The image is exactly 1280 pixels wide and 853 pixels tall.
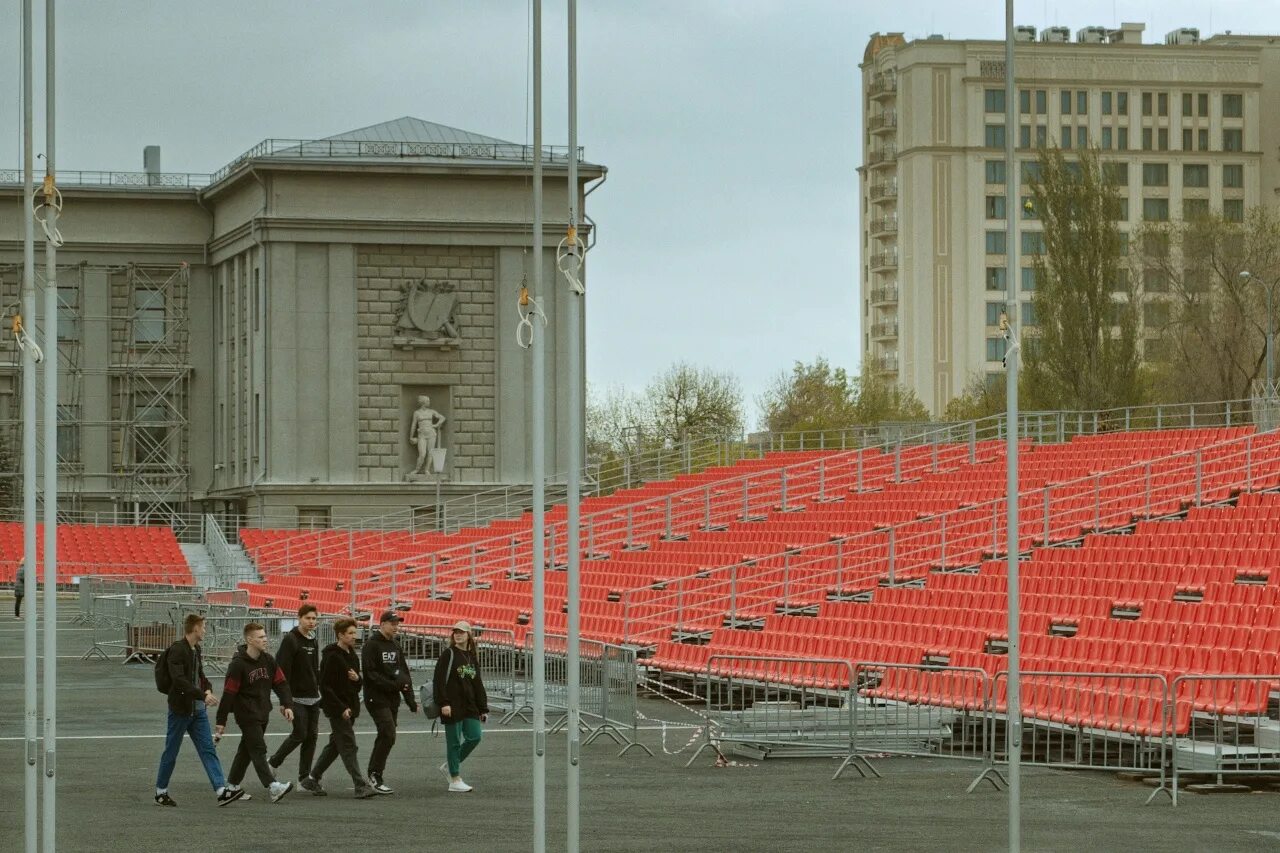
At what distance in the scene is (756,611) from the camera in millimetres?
31891


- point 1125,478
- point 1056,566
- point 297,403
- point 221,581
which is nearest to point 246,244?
point 297,403

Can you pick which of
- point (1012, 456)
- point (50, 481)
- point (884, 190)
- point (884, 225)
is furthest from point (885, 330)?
point (50, 481)

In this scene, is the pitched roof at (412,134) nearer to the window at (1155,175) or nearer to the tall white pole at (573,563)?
the tall white pole at (573,563)

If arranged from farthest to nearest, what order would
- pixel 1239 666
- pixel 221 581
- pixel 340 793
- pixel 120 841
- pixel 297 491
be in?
pixel 297 491 < pixel 221 581 < pixel 1239 666 < pixel 340 793 < pixel 120 841

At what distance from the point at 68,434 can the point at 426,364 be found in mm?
12712

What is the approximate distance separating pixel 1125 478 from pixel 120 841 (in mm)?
23355

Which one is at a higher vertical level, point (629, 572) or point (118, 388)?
point (118, 388)

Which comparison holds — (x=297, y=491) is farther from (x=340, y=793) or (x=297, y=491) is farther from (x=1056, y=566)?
(x=340, y=793)

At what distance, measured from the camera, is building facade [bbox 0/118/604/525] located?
199 ft

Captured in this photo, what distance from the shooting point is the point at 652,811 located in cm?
1712

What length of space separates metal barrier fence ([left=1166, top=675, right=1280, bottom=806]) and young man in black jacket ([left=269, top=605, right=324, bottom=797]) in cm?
770

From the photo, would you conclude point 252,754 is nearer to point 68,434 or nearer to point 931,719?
point 931,719

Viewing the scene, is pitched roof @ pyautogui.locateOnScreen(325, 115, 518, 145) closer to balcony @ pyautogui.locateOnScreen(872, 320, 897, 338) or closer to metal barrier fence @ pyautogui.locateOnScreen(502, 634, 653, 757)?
metal barrier fence @ pyautogui.locateOnScreen(502, 634, 653, 757)

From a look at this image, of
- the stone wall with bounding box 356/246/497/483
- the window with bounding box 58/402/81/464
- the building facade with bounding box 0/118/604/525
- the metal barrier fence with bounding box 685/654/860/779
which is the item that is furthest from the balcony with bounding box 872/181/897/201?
the metal barrier fence with bounding box 685/654/860/779
